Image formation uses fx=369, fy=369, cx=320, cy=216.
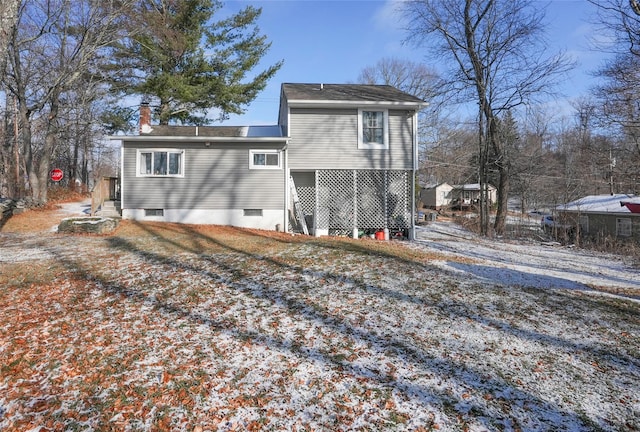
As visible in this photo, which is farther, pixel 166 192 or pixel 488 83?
pixel 488 83

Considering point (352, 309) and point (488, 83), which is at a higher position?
point (488, 83)

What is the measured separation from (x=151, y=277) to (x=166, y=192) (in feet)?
23.2

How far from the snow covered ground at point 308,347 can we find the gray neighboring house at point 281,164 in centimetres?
534

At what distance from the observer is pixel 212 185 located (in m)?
13.3

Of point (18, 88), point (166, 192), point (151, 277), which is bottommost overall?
point (151, 277)

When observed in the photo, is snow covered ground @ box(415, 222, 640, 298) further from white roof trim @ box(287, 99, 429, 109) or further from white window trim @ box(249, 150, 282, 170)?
white window trim @ box(249, 150, 282, 170)

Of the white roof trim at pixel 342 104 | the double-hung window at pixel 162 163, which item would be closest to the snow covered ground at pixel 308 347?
the double-hung window at pixel 162 163

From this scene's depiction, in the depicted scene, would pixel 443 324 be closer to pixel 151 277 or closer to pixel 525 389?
pixel 525 389

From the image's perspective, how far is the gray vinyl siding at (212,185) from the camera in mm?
13141

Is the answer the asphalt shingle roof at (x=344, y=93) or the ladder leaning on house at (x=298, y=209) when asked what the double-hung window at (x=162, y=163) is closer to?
the ladder leaning on house at (x=298, y=209)

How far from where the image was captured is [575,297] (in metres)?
6.61

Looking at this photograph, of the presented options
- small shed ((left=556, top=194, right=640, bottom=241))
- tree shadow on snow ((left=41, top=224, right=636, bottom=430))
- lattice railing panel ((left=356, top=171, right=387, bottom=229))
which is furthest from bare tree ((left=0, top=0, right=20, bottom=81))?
small shed ((left=556, top=194, right=640, bottom=241))

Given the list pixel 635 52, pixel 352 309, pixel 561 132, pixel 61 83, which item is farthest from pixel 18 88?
pixel 561 132

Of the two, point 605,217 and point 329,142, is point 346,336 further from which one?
point 605,217
